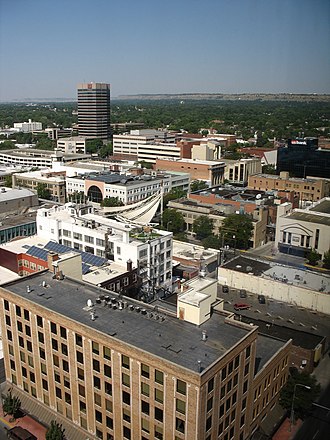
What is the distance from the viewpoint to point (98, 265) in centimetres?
1020

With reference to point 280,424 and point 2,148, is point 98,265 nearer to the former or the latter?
point 280,424

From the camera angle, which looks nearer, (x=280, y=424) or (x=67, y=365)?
(x=67, y=365)

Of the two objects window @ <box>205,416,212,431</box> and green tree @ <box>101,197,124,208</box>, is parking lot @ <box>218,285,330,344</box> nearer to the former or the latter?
window @ <box>205,416,212,431</box>

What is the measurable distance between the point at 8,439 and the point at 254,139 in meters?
34.7

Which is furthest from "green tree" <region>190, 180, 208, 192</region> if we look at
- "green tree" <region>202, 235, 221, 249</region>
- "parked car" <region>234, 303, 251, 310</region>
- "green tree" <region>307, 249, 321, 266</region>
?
"parked car" <region>234, 303, 251, 310</region>

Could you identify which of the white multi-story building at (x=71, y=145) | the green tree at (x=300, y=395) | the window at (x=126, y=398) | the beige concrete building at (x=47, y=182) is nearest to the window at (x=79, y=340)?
the window at (x=126, y=398)

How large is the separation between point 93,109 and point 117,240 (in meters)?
29.9

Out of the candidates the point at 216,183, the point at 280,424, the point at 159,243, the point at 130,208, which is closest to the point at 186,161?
the point at 216,183

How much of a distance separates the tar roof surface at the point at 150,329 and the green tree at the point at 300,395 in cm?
171

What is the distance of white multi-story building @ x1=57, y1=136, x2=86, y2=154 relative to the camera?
33938 millimetres

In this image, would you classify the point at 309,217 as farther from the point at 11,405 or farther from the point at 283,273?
the point at 11,405

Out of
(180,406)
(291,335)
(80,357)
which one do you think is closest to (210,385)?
(180,406)

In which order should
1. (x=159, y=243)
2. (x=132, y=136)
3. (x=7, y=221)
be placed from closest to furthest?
(x=159, y=243), (x=7, y=221), (x=132, y=136)

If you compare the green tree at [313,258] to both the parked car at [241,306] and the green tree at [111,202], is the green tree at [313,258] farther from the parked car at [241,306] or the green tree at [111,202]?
the green tree at [111,202]
